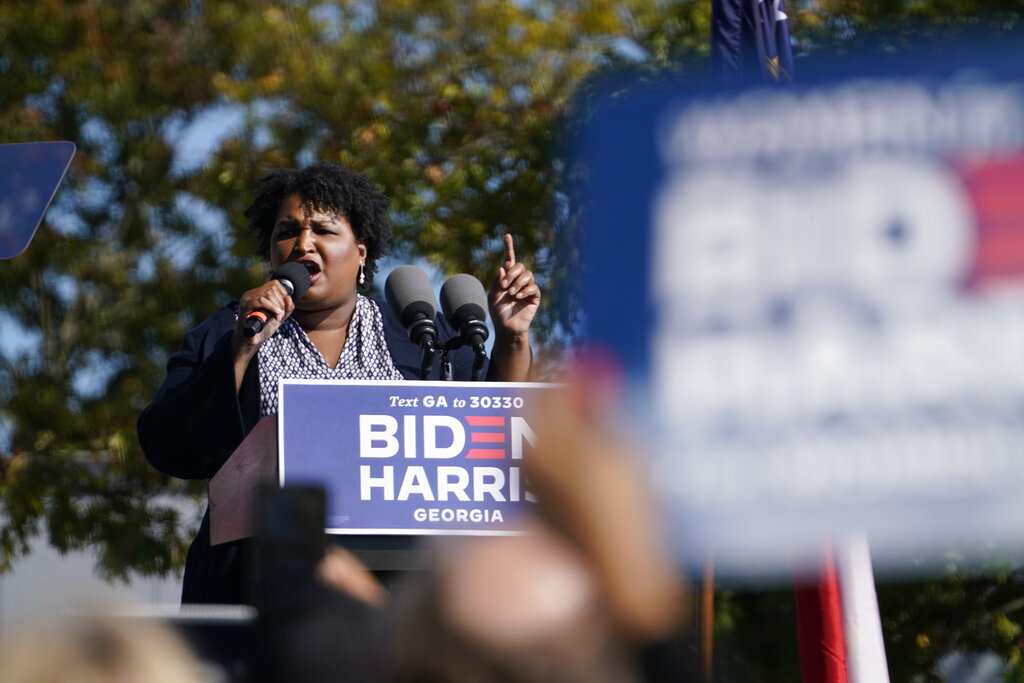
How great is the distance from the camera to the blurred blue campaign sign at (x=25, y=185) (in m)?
3.00

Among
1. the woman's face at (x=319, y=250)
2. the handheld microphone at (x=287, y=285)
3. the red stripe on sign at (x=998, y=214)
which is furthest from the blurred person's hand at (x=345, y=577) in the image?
the woman's face at (x=319, y=250)

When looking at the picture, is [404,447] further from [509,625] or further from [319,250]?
[509,625]

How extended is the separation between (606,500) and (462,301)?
2.09 meters

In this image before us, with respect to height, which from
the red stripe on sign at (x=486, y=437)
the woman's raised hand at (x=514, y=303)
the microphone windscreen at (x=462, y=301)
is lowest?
the red stripe on sign at (x=486, y=437)

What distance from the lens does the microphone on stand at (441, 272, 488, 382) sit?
9.15 feet

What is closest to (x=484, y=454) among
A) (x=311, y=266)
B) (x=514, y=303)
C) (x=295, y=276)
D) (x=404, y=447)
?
(x=404, y=447)

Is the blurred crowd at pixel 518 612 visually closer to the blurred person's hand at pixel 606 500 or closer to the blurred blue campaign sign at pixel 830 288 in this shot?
the blurred person's hand at pixel 606 500

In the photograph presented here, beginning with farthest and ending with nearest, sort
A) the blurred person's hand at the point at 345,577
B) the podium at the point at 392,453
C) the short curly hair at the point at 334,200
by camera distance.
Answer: the short curly hair at the point at 334,200 < the podium at the point at 392,453 < the blurred person's hand at the point at 345,577

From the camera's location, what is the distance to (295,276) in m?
2.74

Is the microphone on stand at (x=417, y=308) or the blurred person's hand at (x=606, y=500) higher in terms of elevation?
the microphone on stand at (x=417, y=308)

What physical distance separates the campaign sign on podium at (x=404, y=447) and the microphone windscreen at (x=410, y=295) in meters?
0.36

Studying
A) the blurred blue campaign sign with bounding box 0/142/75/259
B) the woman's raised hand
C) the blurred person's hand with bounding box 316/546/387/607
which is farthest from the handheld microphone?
the blurred person's hand with bounding box 316/546/387/607

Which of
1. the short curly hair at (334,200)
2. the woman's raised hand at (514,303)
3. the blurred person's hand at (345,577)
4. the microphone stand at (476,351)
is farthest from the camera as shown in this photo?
the short curly hair at (334,200)

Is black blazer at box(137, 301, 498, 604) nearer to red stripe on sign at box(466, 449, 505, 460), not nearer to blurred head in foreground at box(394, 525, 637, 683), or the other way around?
red stripe on sign at box(466, 449, 505, 460)
